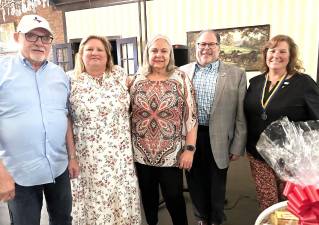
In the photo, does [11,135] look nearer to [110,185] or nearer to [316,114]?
[110,185]

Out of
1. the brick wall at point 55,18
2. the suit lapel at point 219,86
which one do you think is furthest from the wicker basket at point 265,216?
the brick wall at point 55,18

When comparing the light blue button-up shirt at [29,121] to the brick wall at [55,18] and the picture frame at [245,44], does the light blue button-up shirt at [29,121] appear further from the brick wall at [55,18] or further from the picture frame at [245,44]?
the brick wall at [55,18]

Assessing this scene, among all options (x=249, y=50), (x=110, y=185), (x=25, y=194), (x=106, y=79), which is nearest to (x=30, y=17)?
(x=106, y=79)

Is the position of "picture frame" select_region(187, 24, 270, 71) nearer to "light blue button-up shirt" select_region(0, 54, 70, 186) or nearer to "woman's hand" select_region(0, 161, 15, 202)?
"light blue button-up shirt" select_region(0, 54, 70, 186)

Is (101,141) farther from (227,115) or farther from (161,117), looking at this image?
(227,115)

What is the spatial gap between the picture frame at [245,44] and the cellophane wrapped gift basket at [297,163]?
3.89m

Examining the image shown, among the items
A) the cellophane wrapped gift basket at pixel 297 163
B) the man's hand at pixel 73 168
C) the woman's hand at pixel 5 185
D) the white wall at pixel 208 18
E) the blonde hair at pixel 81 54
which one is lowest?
the man's hand at pixel 73 168

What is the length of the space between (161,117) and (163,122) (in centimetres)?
4

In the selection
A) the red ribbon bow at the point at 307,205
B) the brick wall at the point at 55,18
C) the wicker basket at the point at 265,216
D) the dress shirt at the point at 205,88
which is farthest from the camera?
the brick wall at the point at 55,18

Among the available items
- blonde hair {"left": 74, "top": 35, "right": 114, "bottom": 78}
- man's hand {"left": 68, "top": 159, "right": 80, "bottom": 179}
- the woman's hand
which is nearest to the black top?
blonde hair {"left": 74, "top": 35, "right": 114, "bottom": 78}

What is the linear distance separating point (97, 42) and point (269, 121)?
1.24 metres

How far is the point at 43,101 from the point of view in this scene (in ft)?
5.03

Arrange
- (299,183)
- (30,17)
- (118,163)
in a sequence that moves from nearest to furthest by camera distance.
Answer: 1. (299,183)
2. (30,17)
3. (118,163)

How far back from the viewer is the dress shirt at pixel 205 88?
2088mm
